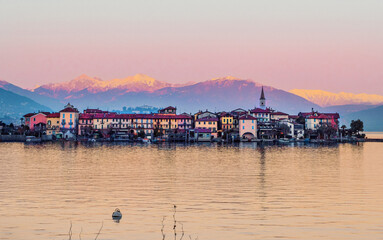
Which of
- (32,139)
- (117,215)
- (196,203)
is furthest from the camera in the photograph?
(32,139)

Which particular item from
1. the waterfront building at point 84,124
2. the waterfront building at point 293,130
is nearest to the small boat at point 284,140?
the waterfront building at point 293,130

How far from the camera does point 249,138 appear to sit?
11494 cm

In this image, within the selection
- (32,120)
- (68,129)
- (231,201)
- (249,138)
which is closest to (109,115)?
(68,129)

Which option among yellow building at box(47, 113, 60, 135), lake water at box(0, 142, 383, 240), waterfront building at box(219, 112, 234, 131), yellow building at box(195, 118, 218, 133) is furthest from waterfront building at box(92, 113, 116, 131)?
lake water at box(0, 142, 383, 240)

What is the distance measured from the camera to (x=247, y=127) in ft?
377

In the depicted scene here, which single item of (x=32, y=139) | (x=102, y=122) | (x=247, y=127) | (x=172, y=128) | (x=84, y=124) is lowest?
(x=32, y=139)

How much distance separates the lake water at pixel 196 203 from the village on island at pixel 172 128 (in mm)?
71933

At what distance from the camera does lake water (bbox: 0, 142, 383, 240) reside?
2111cm

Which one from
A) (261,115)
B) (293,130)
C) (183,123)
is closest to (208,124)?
(183,123)

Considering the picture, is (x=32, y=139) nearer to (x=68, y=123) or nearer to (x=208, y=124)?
(x=68, y=123)

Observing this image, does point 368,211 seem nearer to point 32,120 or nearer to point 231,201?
point 231,201

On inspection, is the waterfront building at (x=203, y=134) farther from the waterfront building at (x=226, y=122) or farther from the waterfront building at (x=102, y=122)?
the waterfront building at (x=102, y=122)

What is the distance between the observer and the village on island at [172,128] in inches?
4604

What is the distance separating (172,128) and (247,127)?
18.4 metres
